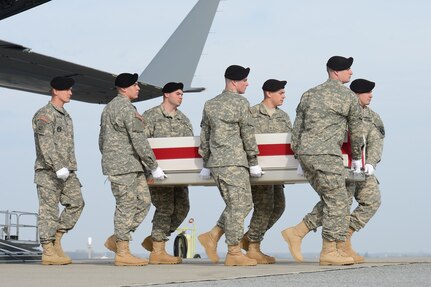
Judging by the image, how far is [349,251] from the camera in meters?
8.87

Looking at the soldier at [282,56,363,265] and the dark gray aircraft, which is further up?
the dark gray aircraft

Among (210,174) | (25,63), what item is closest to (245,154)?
(210,174)

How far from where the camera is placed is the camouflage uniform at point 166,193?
917 cm

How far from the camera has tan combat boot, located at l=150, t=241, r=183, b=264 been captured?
29.9 ft

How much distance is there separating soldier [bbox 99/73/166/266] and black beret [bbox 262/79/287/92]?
1532mm

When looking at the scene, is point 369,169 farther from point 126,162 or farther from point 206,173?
point 126,162

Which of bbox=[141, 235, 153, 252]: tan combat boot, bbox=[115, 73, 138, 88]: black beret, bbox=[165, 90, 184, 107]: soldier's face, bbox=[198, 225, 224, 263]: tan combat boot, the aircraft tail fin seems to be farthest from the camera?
the aircraft tail fin

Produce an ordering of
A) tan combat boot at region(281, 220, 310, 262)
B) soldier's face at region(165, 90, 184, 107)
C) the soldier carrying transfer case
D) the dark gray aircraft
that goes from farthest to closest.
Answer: the dark gray aircraft < soldier's face at region(165, 90, 184, 107) < the soldier carrying transfer case < tan combat boot at region(281, 220, 310, 262)

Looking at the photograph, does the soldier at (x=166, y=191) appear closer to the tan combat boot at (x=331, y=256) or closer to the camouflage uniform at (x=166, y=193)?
the camouflage uniform at (x=166, y=193)

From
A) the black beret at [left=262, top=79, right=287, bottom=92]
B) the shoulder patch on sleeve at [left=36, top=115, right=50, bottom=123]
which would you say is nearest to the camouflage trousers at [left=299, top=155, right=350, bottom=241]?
the black beret at [left=262, top=79, right=287, bottom=92]

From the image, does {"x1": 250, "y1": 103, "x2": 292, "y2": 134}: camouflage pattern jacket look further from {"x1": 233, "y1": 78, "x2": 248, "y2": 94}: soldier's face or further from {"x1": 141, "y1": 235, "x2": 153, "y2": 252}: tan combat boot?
{"x1": 141, "y1": 235, "x2": 153, "y2": 252}: tan combat boot

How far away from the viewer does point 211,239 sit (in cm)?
875

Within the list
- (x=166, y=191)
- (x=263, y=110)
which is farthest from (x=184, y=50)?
(x=166, y=191)

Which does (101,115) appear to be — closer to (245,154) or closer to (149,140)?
(149,140)
